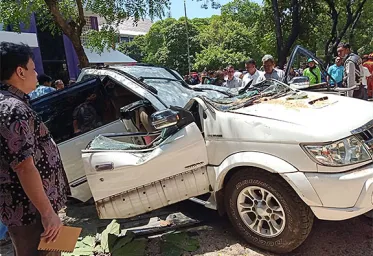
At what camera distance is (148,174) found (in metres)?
3.07

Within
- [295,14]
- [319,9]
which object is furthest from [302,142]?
[319,9]

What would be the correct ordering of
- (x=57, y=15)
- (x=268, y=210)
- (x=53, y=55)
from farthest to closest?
1. (x=53, y=55)
2. (x=57, y=15)
3. (x=268, y=210)

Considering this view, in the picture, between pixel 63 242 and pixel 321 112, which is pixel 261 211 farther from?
pixel 63 242

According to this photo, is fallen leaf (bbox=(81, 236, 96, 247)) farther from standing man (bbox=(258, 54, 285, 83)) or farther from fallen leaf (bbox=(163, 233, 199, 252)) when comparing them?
standing man (bbox=(258, 54, 285, 83))

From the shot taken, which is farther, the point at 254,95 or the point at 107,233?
the point at 254,95

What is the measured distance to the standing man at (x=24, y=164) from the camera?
1.73 metres

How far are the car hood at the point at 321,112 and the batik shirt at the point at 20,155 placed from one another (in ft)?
5.64

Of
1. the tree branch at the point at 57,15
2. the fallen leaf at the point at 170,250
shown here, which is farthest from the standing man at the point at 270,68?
the tree branch at the point at 57,15

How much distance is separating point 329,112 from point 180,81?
102 inches

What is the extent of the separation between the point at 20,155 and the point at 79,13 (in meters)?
7.52

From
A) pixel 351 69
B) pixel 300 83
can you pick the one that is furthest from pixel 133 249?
pixel 351 69

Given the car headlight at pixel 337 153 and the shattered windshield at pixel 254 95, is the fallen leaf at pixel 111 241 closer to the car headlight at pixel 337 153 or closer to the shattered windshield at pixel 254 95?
the shattered windshield at pixel 254 95

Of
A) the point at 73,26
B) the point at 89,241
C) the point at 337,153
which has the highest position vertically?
the point at 73,26

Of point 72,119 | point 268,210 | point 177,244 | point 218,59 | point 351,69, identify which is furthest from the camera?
point 218,59
